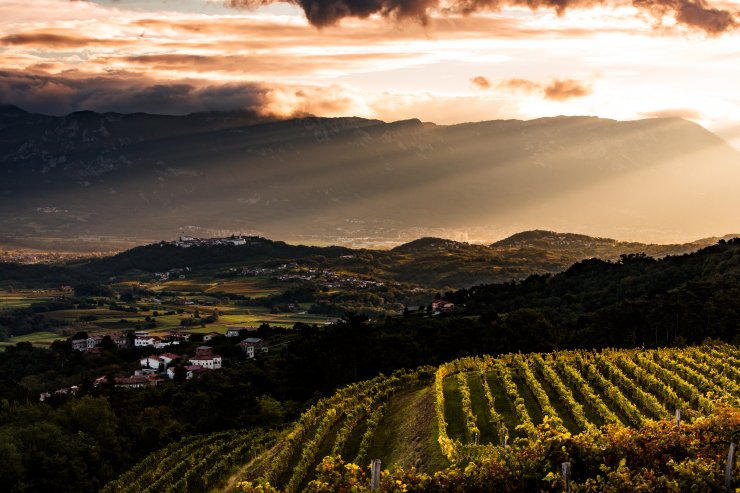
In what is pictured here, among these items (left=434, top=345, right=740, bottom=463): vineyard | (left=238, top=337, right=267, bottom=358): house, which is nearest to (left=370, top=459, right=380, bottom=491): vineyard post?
(left=434, top=345, right=740, bottom=463): vineyard

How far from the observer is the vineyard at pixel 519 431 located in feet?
53.7

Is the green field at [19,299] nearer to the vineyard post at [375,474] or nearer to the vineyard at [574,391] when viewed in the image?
the vineyard at [574,391]

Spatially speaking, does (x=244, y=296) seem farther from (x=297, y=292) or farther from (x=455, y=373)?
(x=455, y=373)

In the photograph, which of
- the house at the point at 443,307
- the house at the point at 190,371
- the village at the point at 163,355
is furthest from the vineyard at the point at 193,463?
the house at the point at 443,307

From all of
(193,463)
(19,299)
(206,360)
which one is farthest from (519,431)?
(19,299)

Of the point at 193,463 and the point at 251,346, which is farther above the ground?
the point at 193,463

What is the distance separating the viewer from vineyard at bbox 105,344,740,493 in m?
16.4

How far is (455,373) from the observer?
42.5 meters

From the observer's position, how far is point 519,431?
95.2ft

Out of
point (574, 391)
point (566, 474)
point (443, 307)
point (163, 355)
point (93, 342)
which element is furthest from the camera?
point (93, 342)

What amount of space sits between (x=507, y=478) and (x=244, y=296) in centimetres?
18250

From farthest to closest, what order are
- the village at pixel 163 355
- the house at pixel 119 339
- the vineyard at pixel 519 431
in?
1. the house at pixel 119 339
2. the village at pixel 163 355
3. the vineyard at pixel 519 431

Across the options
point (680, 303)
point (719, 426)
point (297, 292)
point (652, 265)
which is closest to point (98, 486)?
point (719, 426)

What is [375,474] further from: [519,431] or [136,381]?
[136,381]
